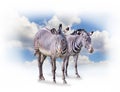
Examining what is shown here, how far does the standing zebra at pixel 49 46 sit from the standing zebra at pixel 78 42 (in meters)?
0.04

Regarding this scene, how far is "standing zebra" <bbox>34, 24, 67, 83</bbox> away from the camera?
3.59 metres

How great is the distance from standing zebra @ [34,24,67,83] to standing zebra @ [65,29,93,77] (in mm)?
42

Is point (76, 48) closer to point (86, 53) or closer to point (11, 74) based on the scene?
point (86, 53)

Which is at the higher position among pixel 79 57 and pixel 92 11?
pixel 92 11

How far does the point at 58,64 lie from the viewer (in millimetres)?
3643

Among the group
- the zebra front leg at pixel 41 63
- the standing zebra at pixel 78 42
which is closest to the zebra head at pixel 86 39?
the standing zebra at pixel 78 42

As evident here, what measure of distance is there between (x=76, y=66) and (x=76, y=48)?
0.46ft

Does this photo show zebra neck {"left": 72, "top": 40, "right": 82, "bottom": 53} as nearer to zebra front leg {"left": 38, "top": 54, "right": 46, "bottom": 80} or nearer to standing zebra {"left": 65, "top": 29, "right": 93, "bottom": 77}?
standing zebra {"left": 65, "top": 29, "right": 93, "bottom": 77}

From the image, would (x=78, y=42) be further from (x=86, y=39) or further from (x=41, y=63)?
(x=41, y=63)

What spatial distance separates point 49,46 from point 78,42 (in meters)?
0.16

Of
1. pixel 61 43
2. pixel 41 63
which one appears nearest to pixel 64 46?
pixel 61 43

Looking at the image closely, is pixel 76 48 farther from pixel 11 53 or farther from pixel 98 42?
pixel 11 53

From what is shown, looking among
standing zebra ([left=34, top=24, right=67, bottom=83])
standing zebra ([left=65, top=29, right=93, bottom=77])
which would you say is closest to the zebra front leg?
standing zebra ([left=34, top=24, right=67, bottom=83])

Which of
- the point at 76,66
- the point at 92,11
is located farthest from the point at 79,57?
the point at 92,11
